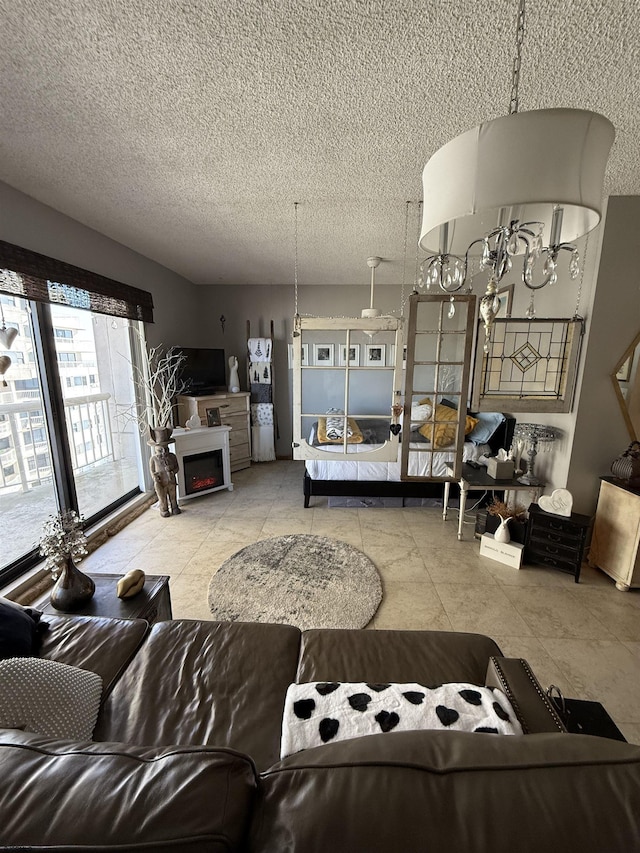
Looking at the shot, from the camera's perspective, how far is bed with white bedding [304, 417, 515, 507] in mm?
3434

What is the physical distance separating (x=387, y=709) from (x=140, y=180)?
9.05 ft

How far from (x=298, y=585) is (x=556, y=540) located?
1.87m

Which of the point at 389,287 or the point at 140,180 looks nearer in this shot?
the point at 140,180

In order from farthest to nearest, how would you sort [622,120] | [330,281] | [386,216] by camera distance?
1. [330,281]
2. [386,216]
3. [622,120]

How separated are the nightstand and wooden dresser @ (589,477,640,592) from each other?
0.16 m

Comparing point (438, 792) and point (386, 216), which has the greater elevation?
point (386, 216)

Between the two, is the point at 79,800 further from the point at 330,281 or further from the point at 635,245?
the point at 330,281

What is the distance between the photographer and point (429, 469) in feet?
10.7

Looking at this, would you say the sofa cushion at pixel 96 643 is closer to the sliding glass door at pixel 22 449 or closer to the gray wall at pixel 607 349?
the sliding glass door at pixel 22 449

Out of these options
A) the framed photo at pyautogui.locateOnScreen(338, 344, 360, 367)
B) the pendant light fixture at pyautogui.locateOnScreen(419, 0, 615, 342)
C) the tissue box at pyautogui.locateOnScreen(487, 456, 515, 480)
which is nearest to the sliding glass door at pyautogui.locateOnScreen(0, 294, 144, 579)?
the framed photo at pyautogui.locateOnScreen(338, 344, 360, 367)

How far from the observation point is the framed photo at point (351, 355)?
333cm

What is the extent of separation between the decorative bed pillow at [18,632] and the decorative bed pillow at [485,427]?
3505mm

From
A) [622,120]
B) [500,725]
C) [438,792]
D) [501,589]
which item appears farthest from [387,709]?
[622,120]

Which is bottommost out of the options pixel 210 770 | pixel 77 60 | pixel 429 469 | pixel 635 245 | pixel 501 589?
pixel 501 589
